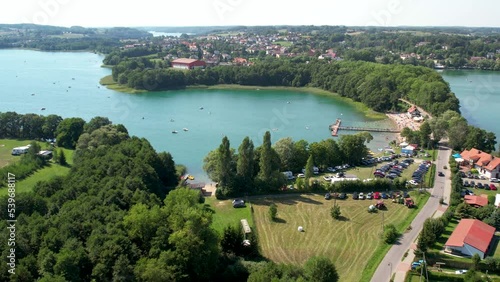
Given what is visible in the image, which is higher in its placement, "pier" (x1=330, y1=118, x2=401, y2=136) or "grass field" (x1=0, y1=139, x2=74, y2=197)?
"pier" (x1=330, y1=118, x2=401, y2=136)

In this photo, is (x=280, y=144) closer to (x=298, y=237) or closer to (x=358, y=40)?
(x=298, y=237)

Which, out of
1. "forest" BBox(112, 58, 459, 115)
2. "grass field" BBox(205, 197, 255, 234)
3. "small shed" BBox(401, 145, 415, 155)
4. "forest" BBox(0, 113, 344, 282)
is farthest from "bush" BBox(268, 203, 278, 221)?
"forest" BBox(112, 58, 459, 115)

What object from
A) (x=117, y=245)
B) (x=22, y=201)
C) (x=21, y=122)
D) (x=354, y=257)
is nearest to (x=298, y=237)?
(x=354, y=257)

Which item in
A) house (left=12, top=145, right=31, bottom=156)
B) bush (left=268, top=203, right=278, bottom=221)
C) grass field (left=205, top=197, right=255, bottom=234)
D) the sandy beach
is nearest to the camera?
grass field (left=205, top=197, right=255, bottom=234)

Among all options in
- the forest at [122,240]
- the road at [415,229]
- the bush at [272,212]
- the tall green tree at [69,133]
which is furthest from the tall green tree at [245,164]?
the tall green tree at [69,133]

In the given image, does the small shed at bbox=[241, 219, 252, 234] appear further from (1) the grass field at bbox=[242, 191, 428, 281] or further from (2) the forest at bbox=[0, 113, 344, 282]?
(2) the forest at bbox=[0, 113, 344, 282]

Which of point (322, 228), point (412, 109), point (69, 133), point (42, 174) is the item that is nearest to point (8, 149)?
point (69, 133)
